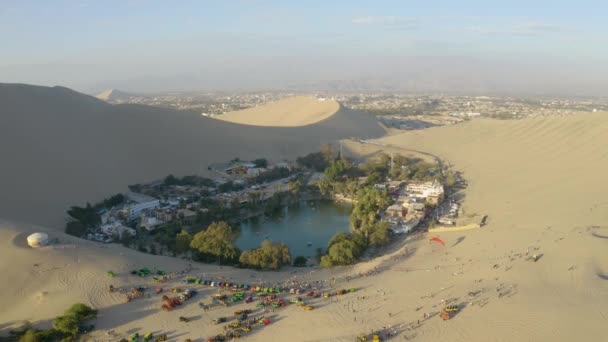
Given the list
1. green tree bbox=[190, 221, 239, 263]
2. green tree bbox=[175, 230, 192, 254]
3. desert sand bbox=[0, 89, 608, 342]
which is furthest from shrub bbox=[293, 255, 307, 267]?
green tree bbox=[175, 230, 192, 254]

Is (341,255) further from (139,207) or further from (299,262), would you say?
(139,207)

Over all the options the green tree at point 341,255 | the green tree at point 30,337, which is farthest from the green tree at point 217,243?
the green tree at point 30,337

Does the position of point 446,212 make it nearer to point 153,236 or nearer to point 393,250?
point 393,250

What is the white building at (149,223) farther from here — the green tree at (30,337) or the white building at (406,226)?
the white building at (406,226)

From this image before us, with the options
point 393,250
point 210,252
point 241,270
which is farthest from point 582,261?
point 210,252

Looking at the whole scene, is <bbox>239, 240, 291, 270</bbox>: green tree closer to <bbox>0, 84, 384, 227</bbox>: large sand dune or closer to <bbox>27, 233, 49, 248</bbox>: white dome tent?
<bbox>27, 233, 49, 248</bbox>: white dome tent

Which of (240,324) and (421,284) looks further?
(421,284)

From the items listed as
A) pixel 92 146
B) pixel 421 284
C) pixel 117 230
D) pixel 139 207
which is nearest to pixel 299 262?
pixel 421 284
